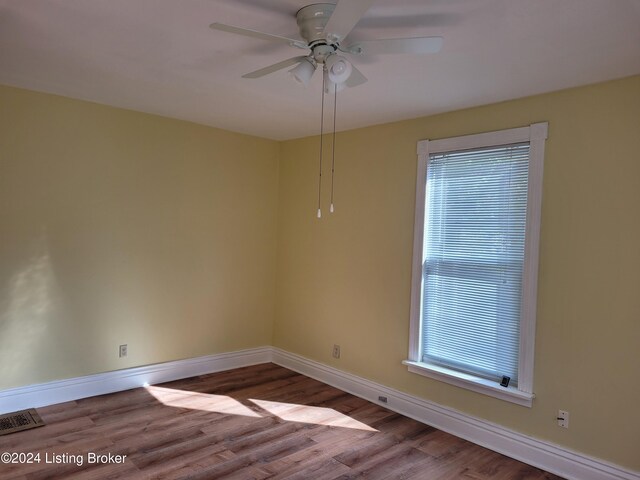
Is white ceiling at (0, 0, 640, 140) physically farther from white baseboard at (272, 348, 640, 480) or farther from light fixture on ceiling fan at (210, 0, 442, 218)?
white baseboard at (272, 348, 640, 480)

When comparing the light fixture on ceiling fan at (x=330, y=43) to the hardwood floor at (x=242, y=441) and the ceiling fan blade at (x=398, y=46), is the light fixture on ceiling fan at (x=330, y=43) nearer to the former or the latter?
the ceiling fan blade at (x=398, y=46)

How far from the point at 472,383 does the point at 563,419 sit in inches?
23.2

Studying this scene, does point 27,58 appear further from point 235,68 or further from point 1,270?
point 1,270

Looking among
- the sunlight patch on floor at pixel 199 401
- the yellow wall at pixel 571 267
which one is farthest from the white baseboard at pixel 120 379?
the yellow wall at pixel 571 267

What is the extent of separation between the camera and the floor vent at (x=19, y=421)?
3.10 meters

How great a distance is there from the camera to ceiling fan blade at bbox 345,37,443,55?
188 centimetres

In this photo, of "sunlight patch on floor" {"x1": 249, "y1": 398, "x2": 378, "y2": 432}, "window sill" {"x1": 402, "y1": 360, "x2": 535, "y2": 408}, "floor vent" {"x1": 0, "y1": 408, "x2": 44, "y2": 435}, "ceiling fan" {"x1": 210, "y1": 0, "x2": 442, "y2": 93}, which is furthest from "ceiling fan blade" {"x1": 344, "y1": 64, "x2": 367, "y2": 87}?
"floor vent" {"x1": 0, "y1": 408, "x2": 44, "y2": 435}

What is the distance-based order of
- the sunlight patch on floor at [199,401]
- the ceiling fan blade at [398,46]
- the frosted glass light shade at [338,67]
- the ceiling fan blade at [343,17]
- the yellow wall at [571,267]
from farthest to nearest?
the sunlight patch on floor at [199,401] < the yellow wall at [571,267] < the frosted glass light shade at [338,67] < the ceiling fan blade at [398,46] < the ceiling fan blade at [343,17]

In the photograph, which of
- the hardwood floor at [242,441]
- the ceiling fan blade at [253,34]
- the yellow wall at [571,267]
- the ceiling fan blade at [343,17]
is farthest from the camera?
the hardwood floor at [242,441]

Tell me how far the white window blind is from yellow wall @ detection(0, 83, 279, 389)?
1995 millimetres

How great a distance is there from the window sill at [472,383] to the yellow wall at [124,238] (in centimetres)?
200

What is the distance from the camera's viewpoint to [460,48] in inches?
91.2

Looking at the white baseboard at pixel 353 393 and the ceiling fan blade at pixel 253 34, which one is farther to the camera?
the white baseboard at pixel 353 393

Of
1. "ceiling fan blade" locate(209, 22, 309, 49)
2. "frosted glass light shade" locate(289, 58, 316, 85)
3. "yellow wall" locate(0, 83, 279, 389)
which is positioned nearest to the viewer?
"ceiling fan blade" locate(209, 22, 309, 49)
